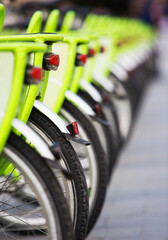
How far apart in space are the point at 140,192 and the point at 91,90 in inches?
39.7

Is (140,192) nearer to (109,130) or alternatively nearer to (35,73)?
(109,130)

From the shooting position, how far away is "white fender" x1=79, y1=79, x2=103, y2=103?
3834 millimetres

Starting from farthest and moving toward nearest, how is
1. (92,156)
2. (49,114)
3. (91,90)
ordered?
1. (91,90)
2. (92,156)
3. (49,114)

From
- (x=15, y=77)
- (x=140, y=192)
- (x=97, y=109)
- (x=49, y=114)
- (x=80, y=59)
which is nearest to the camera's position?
(x=15, y=77)

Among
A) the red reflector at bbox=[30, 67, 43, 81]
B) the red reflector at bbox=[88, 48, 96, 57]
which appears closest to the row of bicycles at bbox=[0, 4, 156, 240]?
the red reflector at bbox=[30, 67, 43, 81]

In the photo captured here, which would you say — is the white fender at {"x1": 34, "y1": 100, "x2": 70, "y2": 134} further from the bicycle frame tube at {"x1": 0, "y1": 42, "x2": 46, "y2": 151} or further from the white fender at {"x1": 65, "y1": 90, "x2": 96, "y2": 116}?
the white fender at {"x1": 65, "y1": 90, "x2": 96, "y2": 116}

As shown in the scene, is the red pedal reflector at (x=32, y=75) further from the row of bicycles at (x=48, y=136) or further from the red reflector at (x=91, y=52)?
the red reflector at (x=91, y=52)

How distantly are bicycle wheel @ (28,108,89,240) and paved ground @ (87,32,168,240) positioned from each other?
0.75 metres

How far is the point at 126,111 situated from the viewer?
5.65 m

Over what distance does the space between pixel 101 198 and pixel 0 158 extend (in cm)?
92

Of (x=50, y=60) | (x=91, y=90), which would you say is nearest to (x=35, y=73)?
(x=50, y=60)

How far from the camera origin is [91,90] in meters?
3.92

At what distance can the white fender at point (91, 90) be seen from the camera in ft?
12.6

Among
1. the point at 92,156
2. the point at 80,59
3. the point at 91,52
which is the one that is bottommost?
the point at 92,156
